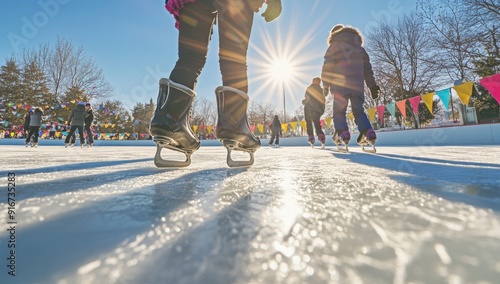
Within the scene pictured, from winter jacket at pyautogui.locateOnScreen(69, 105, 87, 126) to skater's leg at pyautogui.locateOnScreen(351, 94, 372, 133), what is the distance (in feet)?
23.9

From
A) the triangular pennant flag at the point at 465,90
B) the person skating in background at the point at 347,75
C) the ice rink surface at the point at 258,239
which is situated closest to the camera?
the ice rink surface at the point at 258,239

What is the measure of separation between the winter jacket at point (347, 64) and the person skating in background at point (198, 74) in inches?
72.7

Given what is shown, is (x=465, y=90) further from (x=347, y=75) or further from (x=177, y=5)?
(x=177, y=5)

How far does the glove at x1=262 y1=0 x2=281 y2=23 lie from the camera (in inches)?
53.6

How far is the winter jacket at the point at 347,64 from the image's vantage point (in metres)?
2.73

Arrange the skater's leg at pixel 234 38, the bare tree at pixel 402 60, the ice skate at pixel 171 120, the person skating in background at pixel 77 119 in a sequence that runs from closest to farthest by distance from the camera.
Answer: the ice skate at pixel 171 120 < the skater's leg at pixel 234 38 < the person skating in background at pixel 77 119 < the bare tree at pixel 402 60

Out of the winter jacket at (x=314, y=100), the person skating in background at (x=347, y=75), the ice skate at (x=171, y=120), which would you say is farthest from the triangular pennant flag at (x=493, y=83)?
the ice skate at (x=171, y=120)

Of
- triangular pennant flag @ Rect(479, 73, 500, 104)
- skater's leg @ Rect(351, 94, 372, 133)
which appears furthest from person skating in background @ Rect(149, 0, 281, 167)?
triangular pennant flag @ Rect(479, 73, 500, 104)

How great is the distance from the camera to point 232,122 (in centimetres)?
106

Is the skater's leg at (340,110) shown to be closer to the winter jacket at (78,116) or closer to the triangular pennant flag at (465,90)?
the triangular pennant flag at (465,90)

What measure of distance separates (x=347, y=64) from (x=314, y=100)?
2.74m

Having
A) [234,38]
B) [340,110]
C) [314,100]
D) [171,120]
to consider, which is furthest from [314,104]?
[171,120]

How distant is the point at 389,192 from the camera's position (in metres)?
0.46

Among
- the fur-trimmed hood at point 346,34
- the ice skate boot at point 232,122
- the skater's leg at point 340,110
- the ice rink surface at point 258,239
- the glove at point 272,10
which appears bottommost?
the ice rink surface at point 258,239
